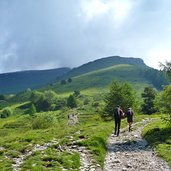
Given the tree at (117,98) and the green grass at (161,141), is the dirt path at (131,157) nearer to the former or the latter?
the green grass at (161,141)

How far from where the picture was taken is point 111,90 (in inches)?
3903

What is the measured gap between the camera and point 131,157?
3234 centimetres

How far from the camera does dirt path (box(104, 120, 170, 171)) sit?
28.1 m

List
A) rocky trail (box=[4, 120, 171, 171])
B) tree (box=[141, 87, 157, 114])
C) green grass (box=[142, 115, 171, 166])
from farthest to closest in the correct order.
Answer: tree (box=[141, 87, 157, 114])
green grass (box=[142, 115, 171, 166])
rocky trail (box=[4, 120, 171, 171])

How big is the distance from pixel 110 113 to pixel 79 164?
68.0m

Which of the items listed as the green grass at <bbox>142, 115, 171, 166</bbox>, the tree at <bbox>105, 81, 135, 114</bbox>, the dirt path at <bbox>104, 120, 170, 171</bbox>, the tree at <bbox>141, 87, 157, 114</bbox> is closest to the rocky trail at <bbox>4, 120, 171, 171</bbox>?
the dirt path at <bbox>104, 120, 170, 171</bbox>

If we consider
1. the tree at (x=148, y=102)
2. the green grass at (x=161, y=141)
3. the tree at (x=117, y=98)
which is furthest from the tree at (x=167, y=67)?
the tree at (x=148, y=102)

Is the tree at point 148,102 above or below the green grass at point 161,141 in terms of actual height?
above

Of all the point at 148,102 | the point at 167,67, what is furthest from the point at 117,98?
the point at 167,67

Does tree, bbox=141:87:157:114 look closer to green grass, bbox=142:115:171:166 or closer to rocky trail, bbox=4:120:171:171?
green grass, bbox=142:115:171:166

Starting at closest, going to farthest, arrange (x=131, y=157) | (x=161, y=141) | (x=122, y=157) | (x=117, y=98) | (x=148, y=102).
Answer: (x=131, y=157) → (x=122, y=157) → (x=161, y=141) → (x=117, y=98) → (x=148, y=102)

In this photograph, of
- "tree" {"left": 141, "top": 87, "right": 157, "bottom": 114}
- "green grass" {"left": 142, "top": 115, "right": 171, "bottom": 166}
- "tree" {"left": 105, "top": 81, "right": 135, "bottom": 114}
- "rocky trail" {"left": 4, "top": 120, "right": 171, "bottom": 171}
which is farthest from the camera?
"tree" {"left": 141, "top": 87, "right": 157, "bottom": 114}

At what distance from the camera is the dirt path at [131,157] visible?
2809 centimetres

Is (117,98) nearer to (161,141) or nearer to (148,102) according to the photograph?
(148,102)
